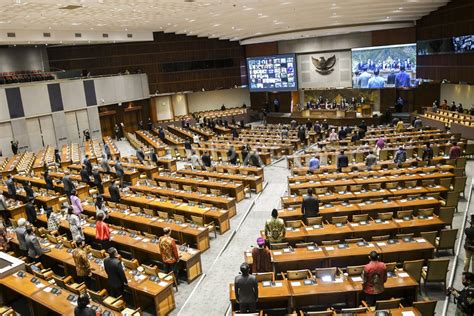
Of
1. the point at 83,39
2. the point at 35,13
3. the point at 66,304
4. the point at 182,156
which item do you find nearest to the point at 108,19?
the point at 35,13

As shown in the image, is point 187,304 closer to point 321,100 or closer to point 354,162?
point 354,162

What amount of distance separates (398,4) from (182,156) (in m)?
14.1

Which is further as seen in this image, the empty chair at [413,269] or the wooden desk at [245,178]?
the wooden desk at [245,178]

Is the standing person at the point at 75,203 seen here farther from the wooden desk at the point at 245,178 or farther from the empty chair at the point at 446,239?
the empty chair at the point at 446,239

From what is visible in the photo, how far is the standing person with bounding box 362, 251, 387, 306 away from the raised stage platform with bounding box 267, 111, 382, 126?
22.6 metres

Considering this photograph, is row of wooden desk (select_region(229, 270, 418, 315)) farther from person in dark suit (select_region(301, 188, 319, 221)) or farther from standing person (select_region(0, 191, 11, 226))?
standing person (select_region(0, 191, 11, 226))

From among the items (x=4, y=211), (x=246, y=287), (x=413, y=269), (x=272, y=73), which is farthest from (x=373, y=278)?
(x=272, y=73)

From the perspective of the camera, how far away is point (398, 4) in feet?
68.3

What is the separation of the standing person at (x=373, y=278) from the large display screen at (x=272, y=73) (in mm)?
27193

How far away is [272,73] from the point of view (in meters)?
34.3

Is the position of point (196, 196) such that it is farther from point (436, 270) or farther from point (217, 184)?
point (436, 270)

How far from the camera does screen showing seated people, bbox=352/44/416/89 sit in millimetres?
28578

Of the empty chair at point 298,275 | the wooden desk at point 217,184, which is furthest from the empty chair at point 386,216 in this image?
the wooden desk at point 217,184

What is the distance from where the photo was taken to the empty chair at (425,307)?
20.8 feet
